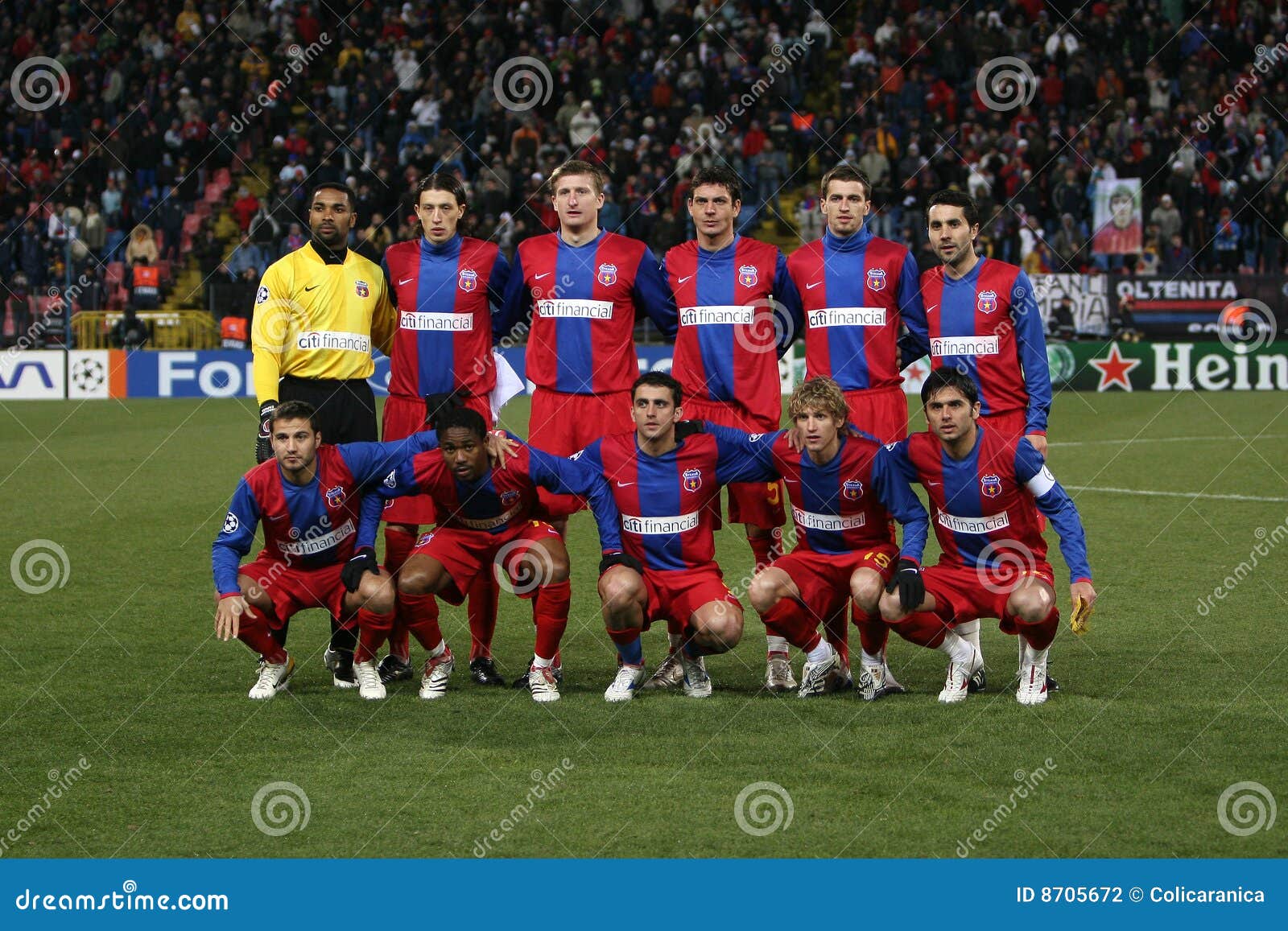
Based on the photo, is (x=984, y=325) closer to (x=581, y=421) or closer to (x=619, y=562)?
(x=581, y=421)

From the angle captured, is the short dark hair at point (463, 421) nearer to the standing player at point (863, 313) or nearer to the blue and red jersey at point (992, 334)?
the standing player at point (863, 313)

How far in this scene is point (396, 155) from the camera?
2573 centimetres

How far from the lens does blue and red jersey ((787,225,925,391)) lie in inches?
281

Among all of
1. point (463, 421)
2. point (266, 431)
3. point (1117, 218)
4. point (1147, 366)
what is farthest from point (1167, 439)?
point (266, 431)

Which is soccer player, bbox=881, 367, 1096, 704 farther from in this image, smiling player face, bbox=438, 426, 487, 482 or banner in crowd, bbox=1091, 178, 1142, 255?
banner in crowd, bbox=1091, 178, 1142, 255

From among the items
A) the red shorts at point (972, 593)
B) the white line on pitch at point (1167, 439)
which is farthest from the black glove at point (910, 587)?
the white line on pitch at point (1167, 439)

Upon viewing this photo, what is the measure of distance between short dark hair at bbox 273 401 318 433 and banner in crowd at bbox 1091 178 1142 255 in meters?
18.9

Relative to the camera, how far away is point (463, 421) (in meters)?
6.45

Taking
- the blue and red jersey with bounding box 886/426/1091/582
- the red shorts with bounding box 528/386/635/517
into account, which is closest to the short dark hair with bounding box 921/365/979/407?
the blue and red jersey with bounding box 886/426/1091/582

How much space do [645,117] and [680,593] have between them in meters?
20.5

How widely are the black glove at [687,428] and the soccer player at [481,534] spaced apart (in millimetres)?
393

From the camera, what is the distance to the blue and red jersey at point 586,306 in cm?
712

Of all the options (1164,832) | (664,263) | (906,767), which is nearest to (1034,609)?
(906,767)

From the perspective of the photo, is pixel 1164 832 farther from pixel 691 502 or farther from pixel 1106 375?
pixel 1106 375
